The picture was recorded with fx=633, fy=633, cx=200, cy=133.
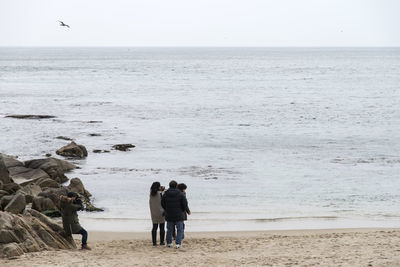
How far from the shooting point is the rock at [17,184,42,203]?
20.7 metres

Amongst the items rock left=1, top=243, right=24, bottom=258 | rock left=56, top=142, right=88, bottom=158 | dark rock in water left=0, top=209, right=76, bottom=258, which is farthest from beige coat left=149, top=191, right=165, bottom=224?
rock left=56, top=142, right=88, bottom=158

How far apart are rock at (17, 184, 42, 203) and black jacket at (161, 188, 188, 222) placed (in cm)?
840

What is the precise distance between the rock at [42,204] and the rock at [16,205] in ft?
8.26

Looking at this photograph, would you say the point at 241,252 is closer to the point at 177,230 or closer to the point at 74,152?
the point at 177,230

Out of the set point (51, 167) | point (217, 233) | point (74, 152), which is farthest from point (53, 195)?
point (74, 152)

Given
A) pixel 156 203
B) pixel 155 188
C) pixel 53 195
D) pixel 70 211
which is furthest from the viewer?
pixel 53 195

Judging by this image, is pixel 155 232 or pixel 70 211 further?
pixel 155 232

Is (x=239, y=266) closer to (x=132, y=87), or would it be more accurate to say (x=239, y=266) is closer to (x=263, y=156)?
(x=263, y=156)

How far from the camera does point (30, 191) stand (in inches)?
842

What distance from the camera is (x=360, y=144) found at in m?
38.0

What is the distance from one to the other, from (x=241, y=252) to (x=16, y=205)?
256 inches

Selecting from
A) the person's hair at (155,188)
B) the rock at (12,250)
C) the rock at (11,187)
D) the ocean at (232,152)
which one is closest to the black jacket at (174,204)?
the person's hair at (155,188)

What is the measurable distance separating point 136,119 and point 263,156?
19.6 metres

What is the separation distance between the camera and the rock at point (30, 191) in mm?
20703
